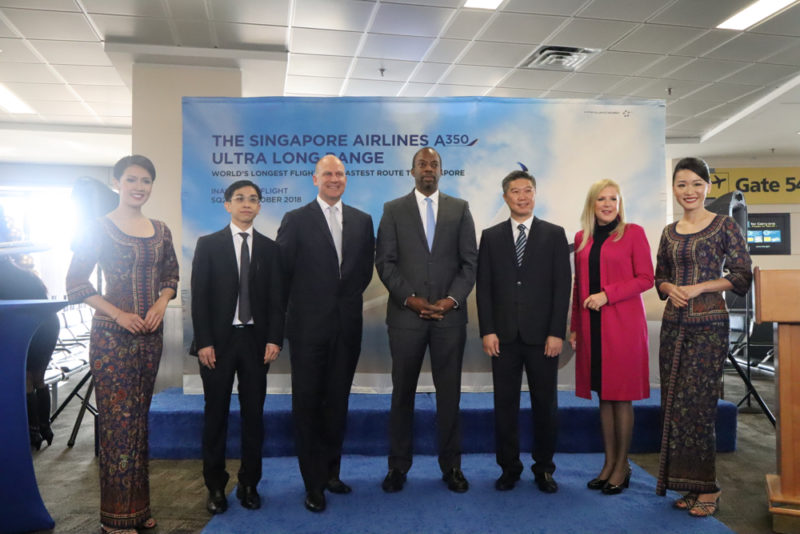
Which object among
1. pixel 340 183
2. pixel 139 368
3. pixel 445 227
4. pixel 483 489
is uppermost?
pixel 340 183

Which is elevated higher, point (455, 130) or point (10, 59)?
point (10, 59)

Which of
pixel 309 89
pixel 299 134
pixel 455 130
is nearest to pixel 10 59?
pixel 309 89

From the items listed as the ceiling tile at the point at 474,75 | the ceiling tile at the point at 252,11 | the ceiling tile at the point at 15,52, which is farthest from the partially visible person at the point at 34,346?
the ceiling tile at the point at 474,75

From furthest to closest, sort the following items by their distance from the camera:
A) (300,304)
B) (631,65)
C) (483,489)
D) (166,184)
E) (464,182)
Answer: (631,65), (166,184), (464,182), (483,489), (300,304)

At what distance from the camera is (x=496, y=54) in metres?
6.41

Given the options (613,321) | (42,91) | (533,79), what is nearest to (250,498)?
(613,321)

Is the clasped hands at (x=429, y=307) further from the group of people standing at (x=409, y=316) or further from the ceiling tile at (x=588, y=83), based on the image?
the ceiling tile at (x=588, y=83)

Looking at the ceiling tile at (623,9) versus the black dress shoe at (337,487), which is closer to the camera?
the black dress shoe at (337,487)

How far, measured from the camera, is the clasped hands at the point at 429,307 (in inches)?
113

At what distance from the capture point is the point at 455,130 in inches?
161

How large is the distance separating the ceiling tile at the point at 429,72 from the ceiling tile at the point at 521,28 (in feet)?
2.94

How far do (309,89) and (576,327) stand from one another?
5.58 meters

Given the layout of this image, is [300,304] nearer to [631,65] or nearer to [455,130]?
[455,130]

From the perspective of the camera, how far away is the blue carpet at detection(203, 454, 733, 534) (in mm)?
2572
